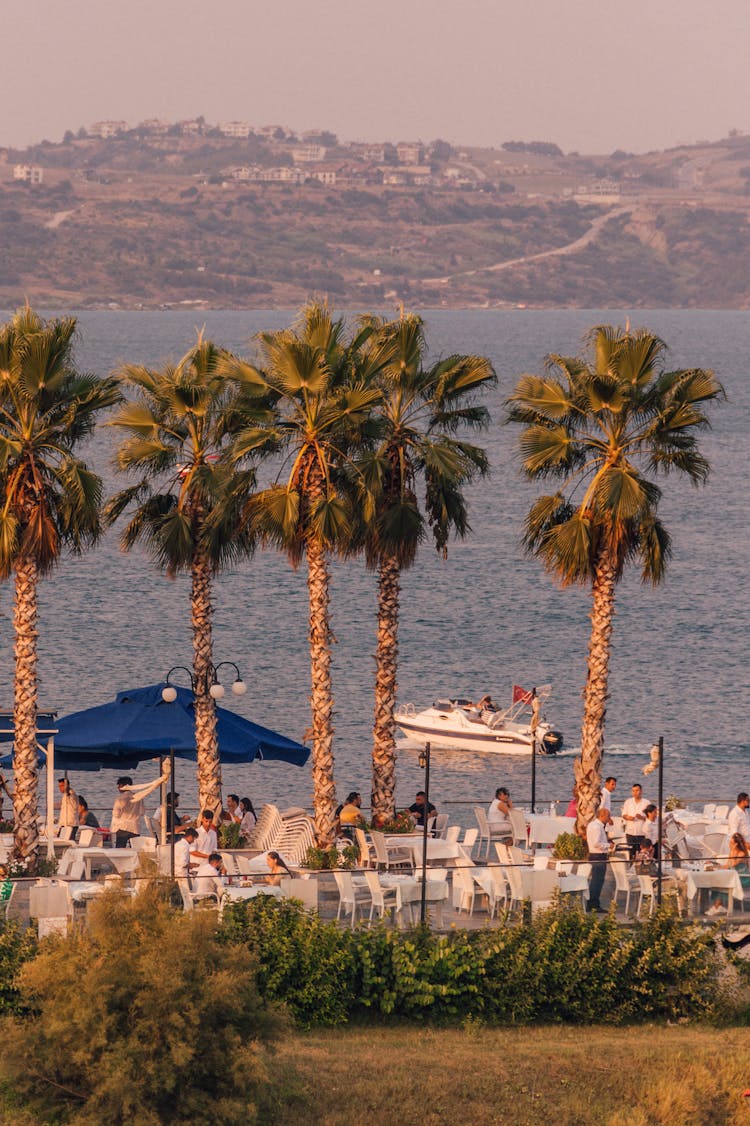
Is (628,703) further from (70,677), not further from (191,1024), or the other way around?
(191,1024)

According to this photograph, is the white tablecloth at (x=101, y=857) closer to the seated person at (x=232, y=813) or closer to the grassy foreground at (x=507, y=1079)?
the seated person at (x=232, y=813)

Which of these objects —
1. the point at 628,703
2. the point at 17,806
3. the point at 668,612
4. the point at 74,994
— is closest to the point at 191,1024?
the point at 74,994

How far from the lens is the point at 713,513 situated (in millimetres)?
102625

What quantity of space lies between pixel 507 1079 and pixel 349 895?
3.84 meters

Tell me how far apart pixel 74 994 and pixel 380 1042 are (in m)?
4.72

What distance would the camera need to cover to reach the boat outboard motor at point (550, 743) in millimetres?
51094

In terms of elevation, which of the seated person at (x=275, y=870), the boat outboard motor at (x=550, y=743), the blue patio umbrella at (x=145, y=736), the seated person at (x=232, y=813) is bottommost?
the seated person at (x=275, y=870)

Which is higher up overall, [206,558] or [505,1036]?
[206,558]

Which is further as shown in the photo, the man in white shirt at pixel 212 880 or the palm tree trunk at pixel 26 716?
the palm tree trunk at pixel 26 716

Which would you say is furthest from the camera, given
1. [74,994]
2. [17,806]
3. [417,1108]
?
[17,806]

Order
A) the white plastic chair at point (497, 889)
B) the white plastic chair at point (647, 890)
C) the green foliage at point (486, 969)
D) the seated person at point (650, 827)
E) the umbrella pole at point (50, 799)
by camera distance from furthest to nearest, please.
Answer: the umbrella pole at point (50, 799) → the seated person at point (650, 827) → the white plastic chair at point (647, 890) → the white plastic chair at point (497, 889) → the green foliage at point (486, 969)

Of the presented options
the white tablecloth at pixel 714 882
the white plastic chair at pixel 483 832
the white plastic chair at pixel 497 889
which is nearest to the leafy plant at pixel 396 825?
the white plastic chair at pixel 483 832

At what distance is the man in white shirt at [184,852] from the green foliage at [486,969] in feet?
10.2

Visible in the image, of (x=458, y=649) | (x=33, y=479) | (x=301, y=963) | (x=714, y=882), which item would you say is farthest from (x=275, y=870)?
(x=458, y=649)
